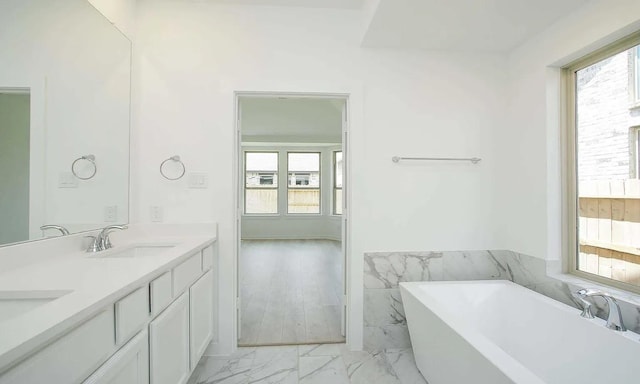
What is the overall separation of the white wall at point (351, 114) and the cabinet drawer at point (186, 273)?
14.0 inches

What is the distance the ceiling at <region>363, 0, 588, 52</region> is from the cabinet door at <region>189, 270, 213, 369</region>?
6.91 ft

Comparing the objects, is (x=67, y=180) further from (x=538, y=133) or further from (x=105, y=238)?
(x=538, y=133)

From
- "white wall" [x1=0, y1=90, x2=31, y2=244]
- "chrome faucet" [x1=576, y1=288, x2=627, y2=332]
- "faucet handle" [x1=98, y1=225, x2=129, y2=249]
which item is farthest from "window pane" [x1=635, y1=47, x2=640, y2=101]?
"white wall" [x1=0, y1=90, x2=31, y2=244]

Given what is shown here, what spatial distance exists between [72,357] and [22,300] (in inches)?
14.5

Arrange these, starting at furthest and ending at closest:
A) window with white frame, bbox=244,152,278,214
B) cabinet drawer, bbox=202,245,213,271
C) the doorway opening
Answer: window with white frame, bbox=244,152,278,214 < the doorway opening < cabinet drawer, bbox=202,245,213,271

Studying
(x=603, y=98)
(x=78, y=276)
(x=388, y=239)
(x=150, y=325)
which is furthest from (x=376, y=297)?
(x=603, y=98)

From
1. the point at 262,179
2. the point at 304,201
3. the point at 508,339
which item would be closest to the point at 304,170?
the point at 304,201

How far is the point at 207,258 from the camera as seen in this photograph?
1949mm

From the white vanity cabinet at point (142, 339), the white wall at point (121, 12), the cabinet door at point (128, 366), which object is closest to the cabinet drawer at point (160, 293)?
the white vanity cabinet at point (142, 339)

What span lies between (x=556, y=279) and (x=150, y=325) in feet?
7.97

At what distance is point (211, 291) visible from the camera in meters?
2.00

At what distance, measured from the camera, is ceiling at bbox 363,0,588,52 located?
67.6 inches

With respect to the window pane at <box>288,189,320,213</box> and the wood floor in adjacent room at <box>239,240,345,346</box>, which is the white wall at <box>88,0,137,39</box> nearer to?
the wood floor in adjacent room at <box>239,240,345,346</box>

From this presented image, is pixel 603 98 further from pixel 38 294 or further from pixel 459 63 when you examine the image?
pixel 38 294
